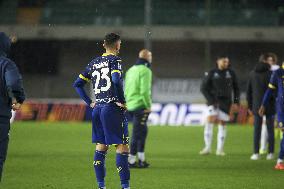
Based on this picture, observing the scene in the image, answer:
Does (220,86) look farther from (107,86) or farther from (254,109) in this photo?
(107,86)

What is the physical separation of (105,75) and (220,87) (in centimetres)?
836

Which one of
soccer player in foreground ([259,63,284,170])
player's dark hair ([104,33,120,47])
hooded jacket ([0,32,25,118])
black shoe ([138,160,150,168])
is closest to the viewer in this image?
hooded jacket ([0,32,25,118])

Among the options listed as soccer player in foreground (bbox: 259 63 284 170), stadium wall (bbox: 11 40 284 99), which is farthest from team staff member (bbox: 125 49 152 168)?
stadium wall (bbox: 11 40 284 99)

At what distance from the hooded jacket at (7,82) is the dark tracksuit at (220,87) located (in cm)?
930

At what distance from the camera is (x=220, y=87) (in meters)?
19.8

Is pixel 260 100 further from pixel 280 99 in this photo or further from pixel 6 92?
pixel 6 92

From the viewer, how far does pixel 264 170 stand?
15938mm

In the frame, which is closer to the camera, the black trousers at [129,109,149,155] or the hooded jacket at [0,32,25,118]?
the hooded jacket at [0,32,25,118]

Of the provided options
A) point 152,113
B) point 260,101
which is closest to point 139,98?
point 260,101

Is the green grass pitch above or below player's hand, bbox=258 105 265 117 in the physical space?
below

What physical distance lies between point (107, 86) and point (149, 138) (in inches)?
529

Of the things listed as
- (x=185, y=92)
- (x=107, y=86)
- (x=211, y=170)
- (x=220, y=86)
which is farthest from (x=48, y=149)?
(x=185, y=92)

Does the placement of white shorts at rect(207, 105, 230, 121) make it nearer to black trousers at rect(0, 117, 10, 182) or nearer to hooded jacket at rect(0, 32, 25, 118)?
hooded jacket at rect(0, 32, 25, 118)

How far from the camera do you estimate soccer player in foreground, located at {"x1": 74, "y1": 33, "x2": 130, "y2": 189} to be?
38.5 ft
